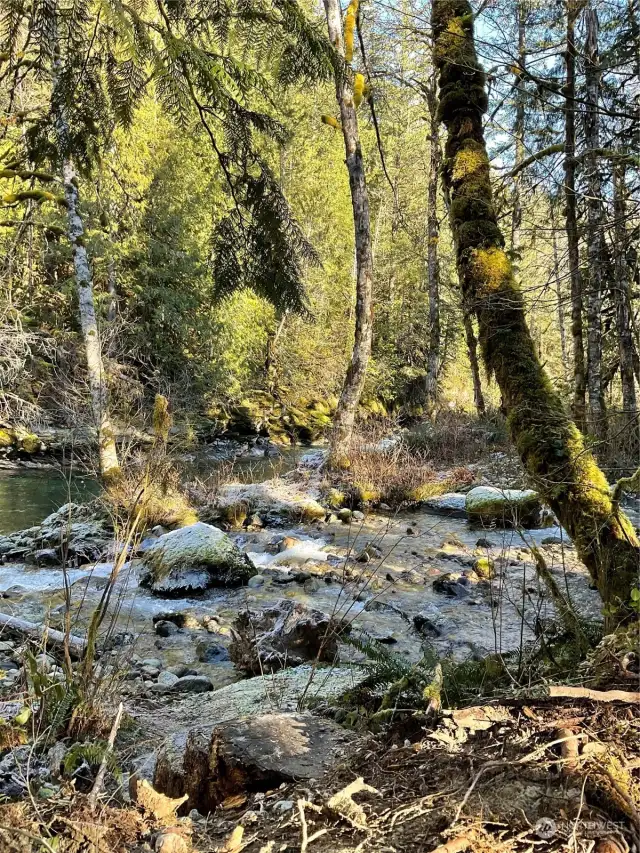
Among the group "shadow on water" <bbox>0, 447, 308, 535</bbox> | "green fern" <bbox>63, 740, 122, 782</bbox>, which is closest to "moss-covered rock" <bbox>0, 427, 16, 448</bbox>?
"shadow on water" <bbox>0, 447, 308, 535</bbox>

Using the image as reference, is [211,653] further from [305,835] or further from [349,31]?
[349,31]

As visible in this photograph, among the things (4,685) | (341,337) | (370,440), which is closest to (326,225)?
(341,337)

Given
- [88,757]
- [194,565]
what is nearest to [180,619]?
[194,565]

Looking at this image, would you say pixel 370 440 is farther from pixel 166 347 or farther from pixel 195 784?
pixel 195 784

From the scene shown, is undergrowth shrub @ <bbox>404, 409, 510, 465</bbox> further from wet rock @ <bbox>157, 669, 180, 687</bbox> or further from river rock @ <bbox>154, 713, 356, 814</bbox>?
river rock @ <bbox>154, 713, 356, 814</bbox>

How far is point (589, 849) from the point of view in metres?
1.11

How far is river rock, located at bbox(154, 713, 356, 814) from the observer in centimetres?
179

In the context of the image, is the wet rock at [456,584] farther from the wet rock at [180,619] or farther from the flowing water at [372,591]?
the wet rock at [180,619]

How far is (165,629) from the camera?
4562 millimetres

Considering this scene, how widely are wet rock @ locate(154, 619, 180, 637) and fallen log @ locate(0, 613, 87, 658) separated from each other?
35.6 inches

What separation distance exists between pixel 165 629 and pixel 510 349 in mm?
3385

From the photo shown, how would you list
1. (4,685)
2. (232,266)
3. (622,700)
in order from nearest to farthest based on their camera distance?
(622,700) → (4,685) → (232,266)

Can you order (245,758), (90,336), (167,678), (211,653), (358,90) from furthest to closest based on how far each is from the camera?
(358,90), (90,336), (211,653), (167,678), (245,758)

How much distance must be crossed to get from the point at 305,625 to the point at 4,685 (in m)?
1.83
